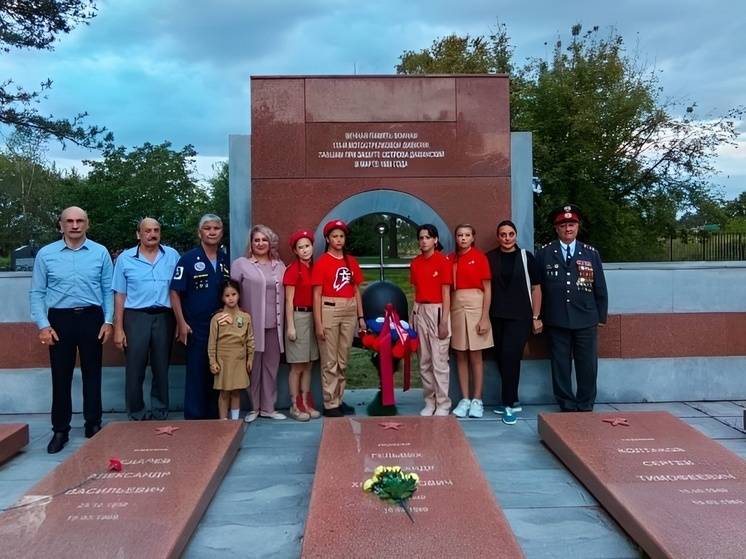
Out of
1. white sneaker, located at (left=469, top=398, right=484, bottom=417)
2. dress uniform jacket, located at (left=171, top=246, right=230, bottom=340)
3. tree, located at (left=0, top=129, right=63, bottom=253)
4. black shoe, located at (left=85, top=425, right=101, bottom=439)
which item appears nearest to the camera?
black shoe, located at (left=85, top=425, right=101, bottom=439)

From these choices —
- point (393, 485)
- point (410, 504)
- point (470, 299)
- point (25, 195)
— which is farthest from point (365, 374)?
point (25, 195)

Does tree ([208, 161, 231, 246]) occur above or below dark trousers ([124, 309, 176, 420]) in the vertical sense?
above

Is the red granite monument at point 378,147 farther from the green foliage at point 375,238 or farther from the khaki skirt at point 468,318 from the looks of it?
the green foliage at point 375,238

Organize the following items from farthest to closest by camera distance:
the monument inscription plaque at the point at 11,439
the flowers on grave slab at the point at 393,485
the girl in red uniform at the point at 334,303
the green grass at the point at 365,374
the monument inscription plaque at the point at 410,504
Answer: the green grass at the point at 365,374
the girl in red uniform at the point at 334,303
the monument inscription plaque at the point at 11,439
the flowers on grave slab at the point at 393,485
the monument inscription plaque at the point at 410,504

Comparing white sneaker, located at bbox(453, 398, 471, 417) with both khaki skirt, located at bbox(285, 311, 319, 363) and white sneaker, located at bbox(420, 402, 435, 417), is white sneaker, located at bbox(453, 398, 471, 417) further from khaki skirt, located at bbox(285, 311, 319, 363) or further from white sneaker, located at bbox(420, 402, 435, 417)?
khaki skirt, located at bbox(285, 311, 319, 363)

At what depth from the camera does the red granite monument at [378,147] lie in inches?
221

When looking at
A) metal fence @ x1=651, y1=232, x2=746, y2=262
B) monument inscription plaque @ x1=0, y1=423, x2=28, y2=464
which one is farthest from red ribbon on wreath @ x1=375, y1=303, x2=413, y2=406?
metal fence @ x1=651, y1=232, x2=746, y2=262

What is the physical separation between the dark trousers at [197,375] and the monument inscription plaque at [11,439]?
1.08 meters

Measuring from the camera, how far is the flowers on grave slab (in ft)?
9.81

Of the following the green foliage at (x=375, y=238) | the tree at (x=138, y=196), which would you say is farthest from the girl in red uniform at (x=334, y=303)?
the tree at (x=138, y=196)

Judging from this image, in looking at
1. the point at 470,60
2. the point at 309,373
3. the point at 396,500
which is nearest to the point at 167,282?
the point at 309,373

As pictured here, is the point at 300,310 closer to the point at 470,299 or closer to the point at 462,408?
the point at 470,299

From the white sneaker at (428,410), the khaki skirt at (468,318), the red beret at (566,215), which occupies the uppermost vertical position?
the red beret at (566,215)

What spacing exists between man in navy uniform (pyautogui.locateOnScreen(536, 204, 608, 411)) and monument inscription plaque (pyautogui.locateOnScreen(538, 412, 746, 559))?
67 cm
